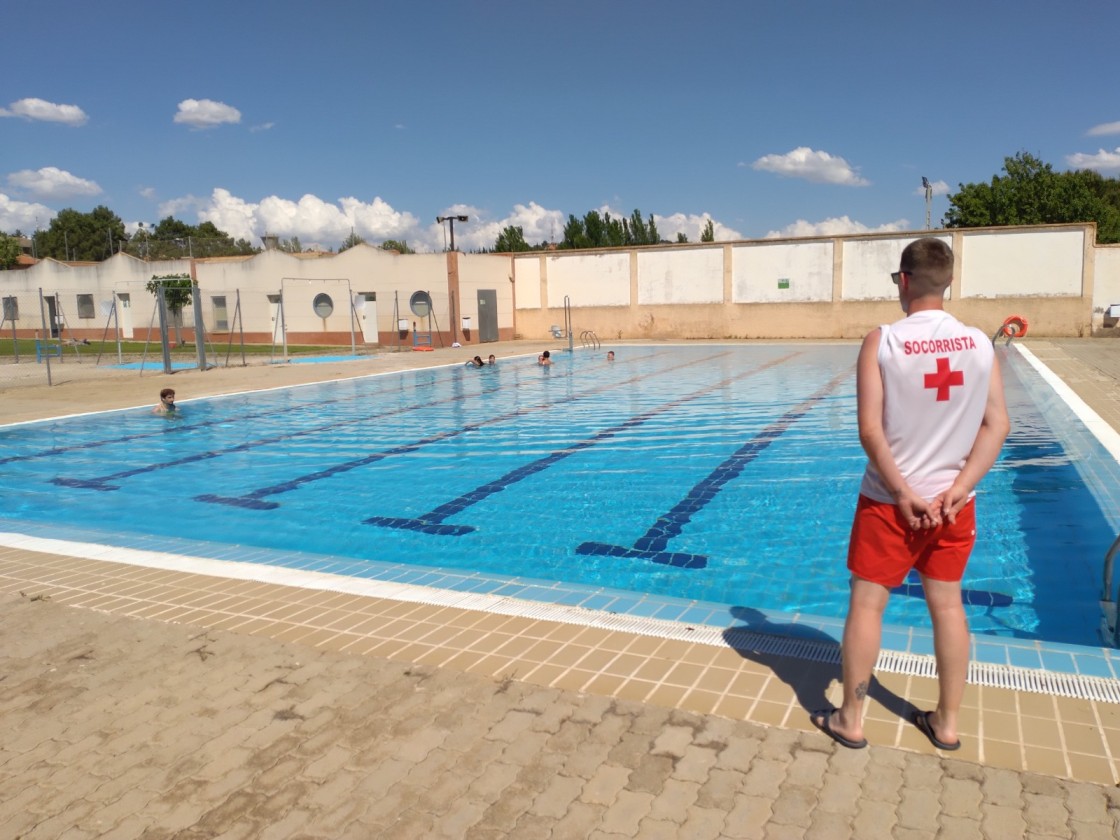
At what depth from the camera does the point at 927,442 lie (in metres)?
2.72

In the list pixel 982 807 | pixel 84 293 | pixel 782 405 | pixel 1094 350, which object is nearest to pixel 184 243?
pixel 84 293

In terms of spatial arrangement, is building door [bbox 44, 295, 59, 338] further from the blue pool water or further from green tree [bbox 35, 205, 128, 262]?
green tree [bbox 35, 205, 128, 262]

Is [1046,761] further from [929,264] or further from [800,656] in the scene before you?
[929,264]

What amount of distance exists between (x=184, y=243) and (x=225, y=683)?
36.8 meters

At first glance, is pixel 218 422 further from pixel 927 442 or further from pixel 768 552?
pixel 927 442

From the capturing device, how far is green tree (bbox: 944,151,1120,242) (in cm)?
4222

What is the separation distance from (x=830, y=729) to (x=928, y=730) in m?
0.33

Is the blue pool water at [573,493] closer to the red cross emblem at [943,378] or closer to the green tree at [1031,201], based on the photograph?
the red cross emblem at [943,378]

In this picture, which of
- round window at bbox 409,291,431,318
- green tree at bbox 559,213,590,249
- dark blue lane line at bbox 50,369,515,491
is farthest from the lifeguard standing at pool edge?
green tree at bbox 559,213,590,249

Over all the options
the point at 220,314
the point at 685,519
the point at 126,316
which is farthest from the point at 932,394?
the point at 126,316

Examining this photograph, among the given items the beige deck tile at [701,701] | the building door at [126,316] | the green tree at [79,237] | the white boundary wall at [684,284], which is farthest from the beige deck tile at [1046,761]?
the green tree at [79,237]

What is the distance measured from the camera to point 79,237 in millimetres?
88250

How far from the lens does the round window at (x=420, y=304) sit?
31.7m

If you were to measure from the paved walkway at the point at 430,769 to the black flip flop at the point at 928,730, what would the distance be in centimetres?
8
